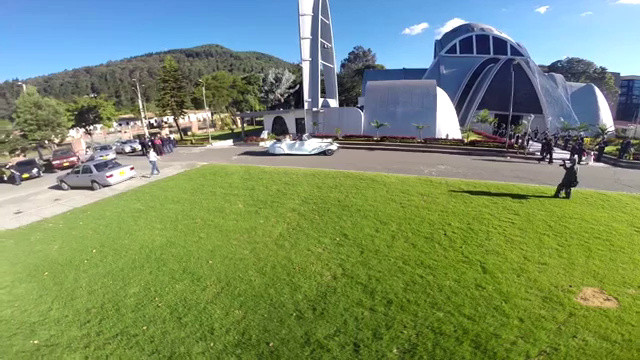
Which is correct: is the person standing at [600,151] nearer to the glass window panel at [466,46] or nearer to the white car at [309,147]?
the white car at [309,147]

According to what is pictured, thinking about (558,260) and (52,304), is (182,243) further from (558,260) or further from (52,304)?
(558,260)

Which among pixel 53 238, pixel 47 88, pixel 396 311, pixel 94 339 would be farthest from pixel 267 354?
pixel 47 88

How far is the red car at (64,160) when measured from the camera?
1975 centimetres

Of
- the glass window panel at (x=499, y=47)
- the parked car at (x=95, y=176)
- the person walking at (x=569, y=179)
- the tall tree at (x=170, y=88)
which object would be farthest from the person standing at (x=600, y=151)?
the tall tree at (x=170, y=88)

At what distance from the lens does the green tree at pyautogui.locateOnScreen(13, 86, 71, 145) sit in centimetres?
2181

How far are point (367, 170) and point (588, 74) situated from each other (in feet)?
293

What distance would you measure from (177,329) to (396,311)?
367 centimetres

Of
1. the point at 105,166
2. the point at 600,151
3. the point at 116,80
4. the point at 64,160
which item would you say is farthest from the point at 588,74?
the point at 116,80

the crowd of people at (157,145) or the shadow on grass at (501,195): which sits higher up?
the crowd of people at (157,145)

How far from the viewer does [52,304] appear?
228 inches

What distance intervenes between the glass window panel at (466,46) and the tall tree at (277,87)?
1040 inches

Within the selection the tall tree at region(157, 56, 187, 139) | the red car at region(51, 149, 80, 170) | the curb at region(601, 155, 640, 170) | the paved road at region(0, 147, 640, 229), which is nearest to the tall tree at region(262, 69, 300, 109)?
the tall tree at region(157, 56, 187, 139)

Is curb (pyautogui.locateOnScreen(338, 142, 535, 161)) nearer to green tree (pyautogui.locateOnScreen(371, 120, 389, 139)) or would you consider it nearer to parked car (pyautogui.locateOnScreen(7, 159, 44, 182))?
green tree (pyautogui.locateOnScreen(371, 120, 389, 139))

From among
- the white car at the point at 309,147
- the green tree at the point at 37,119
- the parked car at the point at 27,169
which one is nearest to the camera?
the parked car at the point at 27,169
